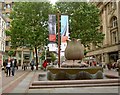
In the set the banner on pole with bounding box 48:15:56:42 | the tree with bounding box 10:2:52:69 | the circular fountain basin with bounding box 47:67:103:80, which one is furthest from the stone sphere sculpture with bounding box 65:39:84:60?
the tree with bounding box 10:2:52:69

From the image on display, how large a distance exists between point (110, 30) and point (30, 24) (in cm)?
2036

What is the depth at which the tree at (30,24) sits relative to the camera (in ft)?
140

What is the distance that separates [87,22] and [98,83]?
29.1 metres

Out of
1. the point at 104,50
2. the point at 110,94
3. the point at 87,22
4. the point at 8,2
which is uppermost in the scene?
the point at 8,2

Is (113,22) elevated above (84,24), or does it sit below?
above

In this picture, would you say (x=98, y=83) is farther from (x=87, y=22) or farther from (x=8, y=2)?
(x=8, y=2)

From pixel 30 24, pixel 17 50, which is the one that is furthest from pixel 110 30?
pixel 17 50

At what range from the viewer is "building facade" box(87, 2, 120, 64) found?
51309 mm

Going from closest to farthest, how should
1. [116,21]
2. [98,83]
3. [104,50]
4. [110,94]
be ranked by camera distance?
[110,94] → [98,83] → [116,21] → [104,50]

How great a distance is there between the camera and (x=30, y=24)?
4350 cm

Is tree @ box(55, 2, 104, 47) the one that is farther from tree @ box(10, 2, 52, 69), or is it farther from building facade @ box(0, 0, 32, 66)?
building facade @ box(0, 0, 32, 66)

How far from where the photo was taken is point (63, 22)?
2539 cm

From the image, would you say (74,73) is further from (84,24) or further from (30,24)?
(30,24)

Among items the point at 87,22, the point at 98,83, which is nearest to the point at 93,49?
the point at 87,22
